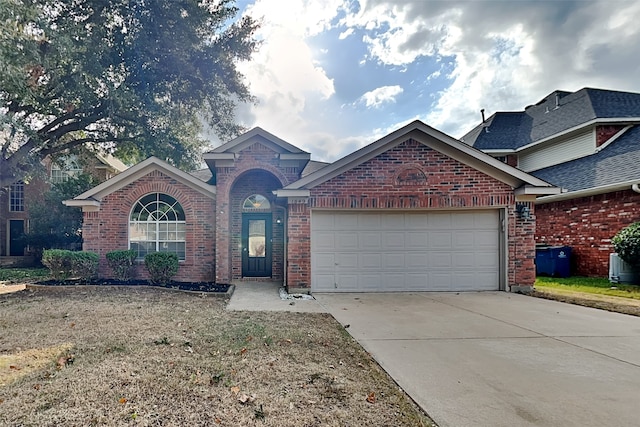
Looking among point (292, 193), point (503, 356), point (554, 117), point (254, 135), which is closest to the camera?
point (503, 356)

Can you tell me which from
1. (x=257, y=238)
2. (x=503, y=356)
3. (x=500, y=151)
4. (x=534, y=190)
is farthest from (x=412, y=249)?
(x=500, y=151)

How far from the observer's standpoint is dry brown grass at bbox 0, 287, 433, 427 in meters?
2.90

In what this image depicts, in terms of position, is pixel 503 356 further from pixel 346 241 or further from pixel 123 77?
pixel 123 77

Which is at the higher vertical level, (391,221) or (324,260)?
(391,221)

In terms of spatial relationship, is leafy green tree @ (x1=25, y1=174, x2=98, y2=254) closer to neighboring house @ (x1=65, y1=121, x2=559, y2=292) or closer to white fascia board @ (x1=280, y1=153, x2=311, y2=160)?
neighboring house @ (x1=65, y1=121, x2=559, y2=292)

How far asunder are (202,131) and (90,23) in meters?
6.11

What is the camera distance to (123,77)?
48.5ft

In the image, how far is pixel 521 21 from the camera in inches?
408

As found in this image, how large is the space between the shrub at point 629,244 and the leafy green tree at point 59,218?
2059cm

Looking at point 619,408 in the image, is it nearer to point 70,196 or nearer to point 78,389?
point 78,389

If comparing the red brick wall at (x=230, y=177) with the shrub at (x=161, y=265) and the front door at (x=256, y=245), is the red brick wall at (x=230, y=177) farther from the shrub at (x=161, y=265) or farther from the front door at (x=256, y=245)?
the shrub at (x=161, y=265)

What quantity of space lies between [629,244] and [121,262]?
1464 centimetres

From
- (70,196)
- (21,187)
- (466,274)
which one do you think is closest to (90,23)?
(70,196)

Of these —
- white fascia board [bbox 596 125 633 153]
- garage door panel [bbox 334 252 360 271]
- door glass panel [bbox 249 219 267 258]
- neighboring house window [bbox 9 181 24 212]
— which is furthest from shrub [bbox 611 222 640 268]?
neighboring house window [bbox 9 181 24 212]
